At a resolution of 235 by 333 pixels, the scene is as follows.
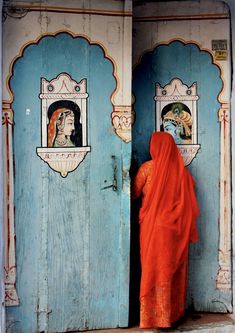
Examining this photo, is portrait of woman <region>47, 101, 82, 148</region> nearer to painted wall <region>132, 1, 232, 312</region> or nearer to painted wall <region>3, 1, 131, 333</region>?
painted wall <region>3, 1, 131, 333</region>

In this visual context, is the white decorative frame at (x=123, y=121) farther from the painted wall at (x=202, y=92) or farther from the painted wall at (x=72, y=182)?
the painted wall at (x=202, y=92)

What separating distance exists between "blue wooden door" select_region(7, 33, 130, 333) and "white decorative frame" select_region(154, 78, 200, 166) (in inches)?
15.2

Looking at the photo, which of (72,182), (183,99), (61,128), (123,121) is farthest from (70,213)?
(183,99)

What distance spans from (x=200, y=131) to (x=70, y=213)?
3.21 ft

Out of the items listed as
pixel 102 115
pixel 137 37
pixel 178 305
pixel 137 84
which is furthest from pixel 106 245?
pixel 137 37

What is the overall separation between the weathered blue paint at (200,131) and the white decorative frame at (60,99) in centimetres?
40

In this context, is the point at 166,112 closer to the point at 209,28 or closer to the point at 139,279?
the point at 209,28

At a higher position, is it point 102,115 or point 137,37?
point 137,37

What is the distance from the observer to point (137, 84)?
371cm

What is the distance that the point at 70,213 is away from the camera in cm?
347

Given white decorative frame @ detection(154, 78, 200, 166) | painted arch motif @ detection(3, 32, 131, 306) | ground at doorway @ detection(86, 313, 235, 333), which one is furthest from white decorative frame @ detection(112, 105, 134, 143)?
ground at doorway @ detection(86, 313, 235, 333)

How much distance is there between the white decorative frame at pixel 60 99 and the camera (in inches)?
134

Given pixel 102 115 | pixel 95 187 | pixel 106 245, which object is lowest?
pixel 106 245

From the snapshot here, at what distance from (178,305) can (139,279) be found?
1.06 feet
